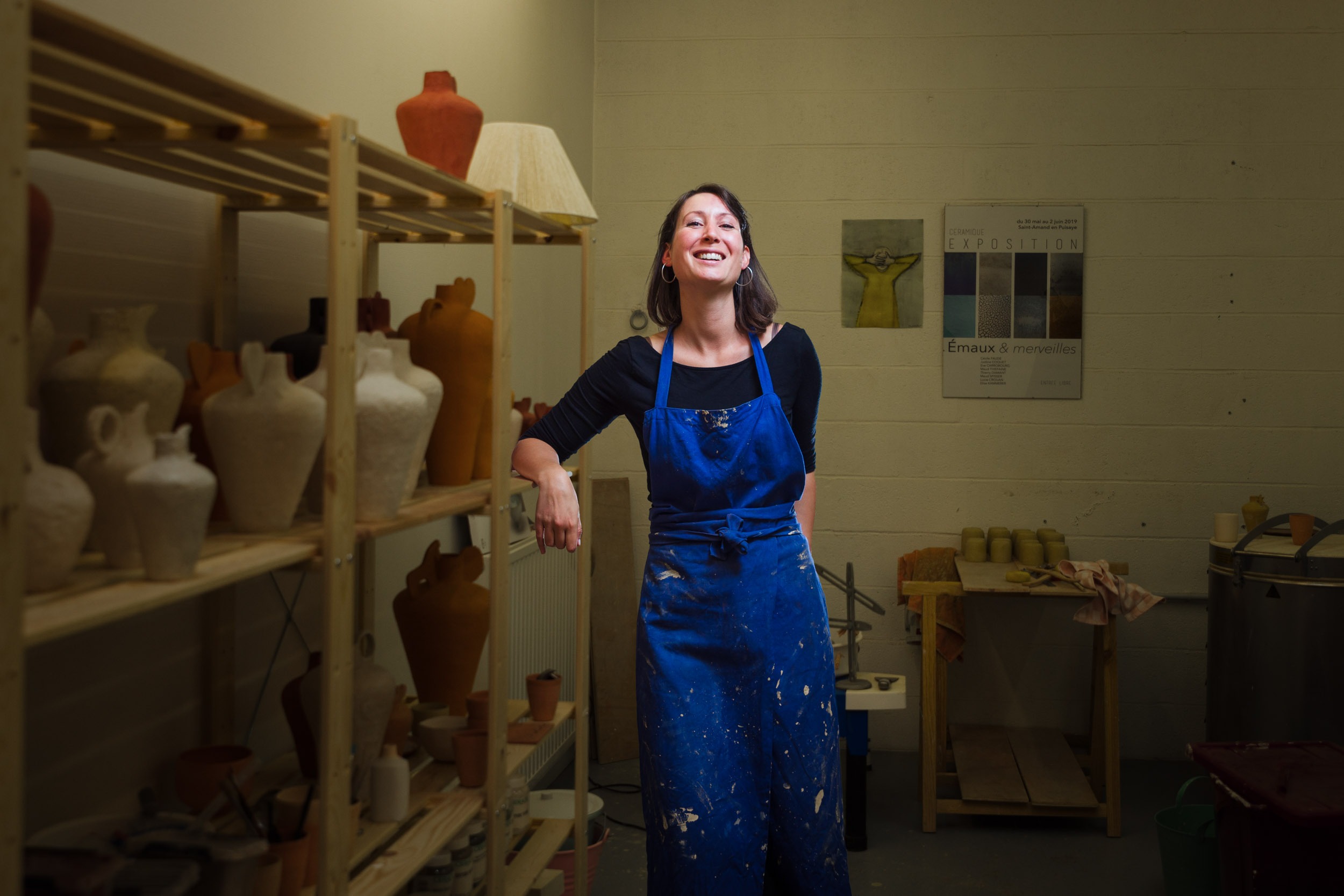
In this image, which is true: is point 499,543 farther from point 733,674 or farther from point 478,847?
point 478,847

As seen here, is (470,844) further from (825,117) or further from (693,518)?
(825,117)

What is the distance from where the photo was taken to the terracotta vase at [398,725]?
211cm

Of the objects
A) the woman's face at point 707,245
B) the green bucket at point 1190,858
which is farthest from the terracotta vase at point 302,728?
the green bucket at point 1190,858

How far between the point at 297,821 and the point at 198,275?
0.92 meters

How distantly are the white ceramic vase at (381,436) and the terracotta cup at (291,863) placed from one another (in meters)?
0.48

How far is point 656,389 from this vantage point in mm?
2166

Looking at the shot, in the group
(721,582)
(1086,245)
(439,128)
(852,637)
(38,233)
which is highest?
(1086,245)

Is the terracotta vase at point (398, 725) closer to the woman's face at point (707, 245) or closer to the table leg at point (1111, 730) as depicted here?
the woman's face at point (707, 245)

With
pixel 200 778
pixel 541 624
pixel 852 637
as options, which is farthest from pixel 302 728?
pixel 852 637

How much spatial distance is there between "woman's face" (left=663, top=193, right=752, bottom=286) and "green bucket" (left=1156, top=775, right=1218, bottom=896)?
1.86 m

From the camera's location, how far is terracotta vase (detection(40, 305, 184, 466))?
1284mm

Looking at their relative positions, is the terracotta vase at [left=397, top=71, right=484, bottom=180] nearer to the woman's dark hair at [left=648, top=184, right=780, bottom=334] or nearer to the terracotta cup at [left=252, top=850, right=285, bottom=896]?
the woman's dark hair at [left=648, top=184, right=780, bottom=334]

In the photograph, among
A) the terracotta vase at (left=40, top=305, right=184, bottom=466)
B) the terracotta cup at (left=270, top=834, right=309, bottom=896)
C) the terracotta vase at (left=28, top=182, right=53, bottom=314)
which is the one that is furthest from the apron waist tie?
the terracotta vase at (left=28, top=182, right=53, bottom=314)

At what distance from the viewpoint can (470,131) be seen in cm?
199
